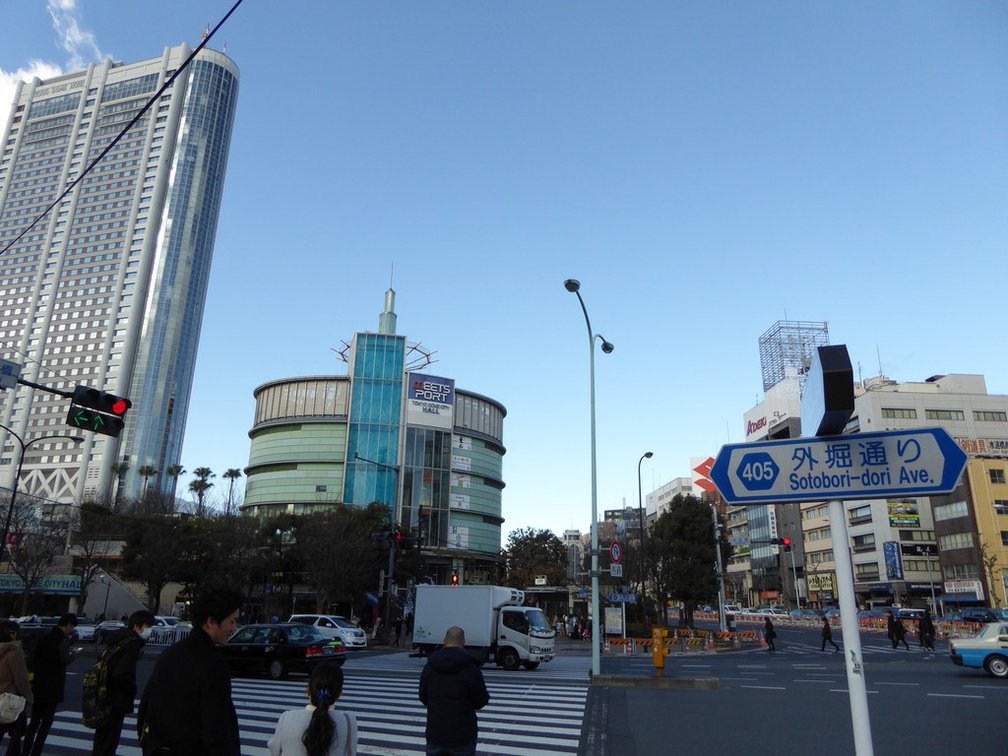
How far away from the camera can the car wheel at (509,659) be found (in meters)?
23.5

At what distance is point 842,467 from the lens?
3.84 metres

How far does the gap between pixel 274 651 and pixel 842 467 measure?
62.3 feet

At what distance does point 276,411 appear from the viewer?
79.2 m

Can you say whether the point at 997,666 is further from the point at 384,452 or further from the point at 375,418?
the point at 375,418

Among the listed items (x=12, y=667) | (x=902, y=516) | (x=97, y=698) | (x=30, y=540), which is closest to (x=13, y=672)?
(x=12, y=667)

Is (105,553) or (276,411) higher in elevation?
(276,411)

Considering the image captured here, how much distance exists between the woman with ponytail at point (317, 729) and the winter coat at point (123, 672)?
3.13 metres

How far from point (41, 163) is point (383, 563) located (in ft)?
544

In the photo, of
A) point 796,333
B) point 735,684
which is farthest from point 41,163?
point 735,684

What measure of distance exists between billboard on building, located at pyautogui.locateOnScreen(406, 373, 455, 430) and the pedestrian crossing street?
58643 millimetres

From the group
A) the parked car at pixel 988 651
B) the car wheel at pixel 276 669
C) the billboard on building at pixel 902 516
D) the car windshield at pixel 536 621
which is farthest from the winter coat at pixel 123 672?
the billboard on building at pixel 902 516

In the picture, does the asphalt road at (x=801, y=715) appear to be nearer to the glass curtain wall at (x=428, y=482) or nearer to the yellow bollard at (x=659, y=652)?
the yellow bollard at (x=659, y=652)

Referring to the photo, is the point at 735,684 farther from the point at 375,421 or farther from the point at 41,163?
the point at 41,163

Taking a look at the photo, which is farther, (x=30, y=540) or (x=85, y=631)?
(x=30, y=540)
